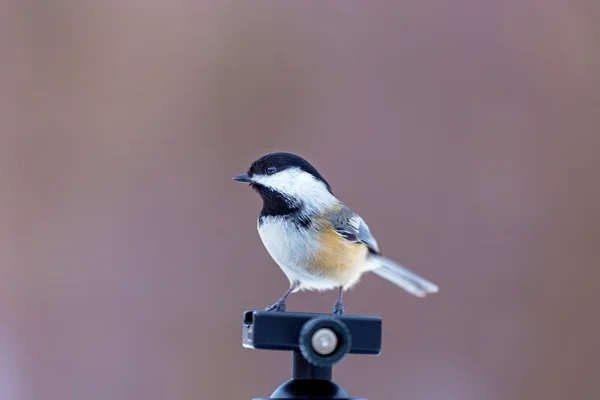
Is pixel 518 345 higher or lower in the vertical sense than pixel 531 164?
lower

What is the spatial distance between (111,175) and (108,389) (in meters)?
0.75

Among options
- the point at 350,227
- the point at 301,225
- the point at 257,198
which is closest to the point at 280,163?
the point at 301,225

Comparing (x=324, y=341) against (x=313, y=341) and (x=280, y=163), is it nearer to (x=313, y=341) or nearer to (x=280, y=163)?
(x=313, y=341)

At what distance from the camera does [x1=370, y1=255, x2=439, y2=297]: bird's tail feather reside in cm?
138

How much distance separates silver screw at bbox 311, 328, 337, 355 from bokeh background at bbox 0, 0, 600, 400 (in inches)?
54.9

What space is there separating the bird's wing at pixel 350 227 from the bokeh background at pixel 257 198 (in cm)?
81

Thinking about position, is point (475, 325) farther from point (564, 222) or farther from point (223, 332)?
point (223, 332)

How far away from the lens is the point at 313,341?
0.79 m

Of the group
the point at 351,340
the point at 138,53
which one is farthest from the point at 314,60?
the point at 351,340

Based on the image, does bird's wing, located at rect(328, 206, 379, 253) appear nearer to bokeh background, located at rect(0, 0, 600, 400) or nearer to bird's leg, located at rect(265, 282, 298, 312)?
bird's leg, located at rect(265, 282, 298, 312)

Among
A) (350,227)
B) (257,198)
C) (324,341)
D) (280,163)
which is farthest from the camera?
(257,198)

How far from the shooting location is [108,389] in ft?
7.39

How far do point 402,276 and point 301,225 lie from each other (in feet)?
1.04

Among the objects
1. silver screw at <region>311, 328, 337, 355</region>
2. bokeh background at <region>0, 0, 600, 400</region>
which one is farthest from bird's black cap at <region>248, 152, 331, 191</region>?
bokeh background at <region>0, 0, 600, 400</region>
